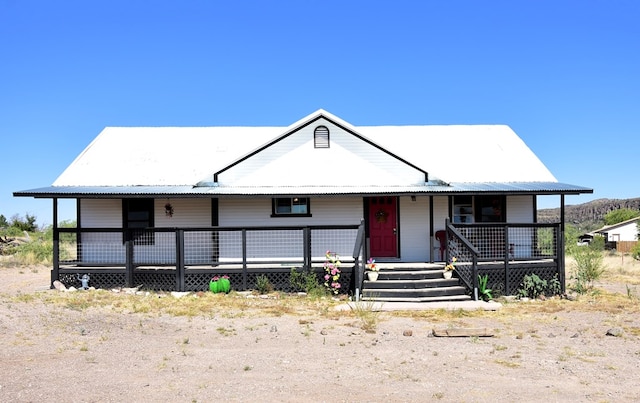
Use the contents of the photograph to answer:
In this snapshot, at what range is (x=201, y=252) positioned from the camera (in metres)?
16.9

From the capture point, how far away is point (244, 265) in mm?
15195

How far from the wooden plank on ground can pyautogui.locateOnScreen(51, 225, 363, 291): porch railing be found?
14.8 ft

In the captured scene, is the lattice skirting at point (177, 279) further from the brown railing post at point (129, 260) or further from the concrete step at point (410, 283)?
the concrete step at point (410, 283)

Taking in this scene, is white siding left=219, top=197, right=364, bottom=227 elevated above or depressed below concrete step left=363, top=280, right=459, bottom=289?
above

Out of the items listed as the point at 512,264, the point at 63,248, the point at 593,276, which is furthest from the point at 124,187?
the point at 593,276

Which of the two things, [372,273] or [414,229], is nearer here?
[372,273]

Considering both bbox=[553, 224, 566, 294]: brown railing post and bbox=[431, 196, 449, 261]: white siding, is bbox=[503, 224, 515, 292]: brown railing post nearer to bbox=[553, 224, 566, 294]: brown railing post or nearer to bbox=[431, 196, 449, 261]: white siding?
bbox=[553, 224, 566, 294]: brown railing post

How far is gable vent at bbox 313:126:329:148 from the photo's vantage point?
1725 centimetres

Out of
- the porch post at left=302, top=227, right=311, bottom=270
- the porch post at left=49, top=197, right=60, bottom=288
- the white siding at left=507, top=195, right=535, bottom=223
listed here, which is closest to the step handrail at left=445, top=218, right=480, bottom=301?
the white siding at left=507, top=195, right=535, bottom=223

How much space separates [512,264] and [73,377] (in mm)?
11866

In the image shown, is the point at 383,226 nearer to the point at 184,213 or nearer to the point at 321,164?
the point at 321,164

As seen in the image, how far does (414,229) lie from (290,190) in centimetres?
429

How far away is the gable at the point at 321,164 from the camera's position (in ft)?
55.6

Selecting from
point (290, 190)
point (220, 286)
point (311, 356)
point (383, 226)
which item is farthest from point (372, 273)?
point (311, 356)
